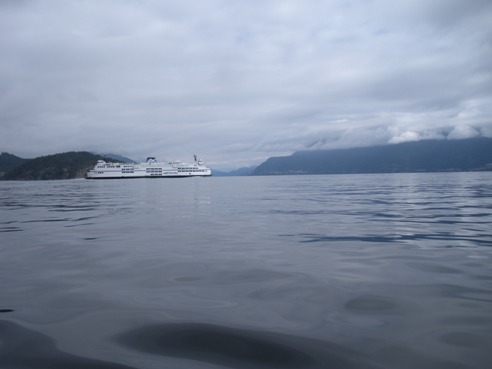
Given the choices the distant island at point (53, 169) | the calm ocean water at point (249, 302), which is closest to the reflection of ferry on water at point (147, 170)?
the distant island at point (53, 169)

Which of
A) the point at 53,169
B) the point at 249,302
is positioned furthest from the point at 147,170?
the point at 249,302

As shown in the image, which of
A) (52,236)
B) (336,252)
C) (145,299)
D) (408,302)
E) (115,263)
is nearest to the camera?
(408,302)

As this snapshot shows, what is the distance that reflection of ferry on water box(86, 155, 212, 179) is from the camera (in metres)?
141

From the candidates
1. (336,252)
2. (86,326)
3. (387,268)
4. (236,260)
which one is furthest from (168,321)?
(336,252)

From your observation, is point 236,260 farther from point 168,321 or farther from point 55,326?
point 55,326

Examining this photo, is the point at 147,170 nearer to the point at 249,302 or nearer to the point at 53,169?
the point at 53,169

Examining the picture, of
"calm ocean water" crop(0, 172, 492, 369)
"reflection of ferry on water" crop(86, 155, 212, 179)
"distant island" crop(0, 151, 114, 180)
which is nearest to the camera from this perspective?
"calm ocean water" crop(0, 172, 492, 369)

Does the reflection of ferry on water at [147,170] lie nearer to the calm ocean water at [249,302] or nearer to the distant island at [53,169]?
the distant island at [53,169]

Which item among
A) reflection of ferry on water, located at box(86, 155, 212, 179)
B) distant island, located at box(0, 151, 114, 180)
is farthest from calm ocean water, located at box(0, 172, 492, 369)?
distant island, located at box(0, 151, 114, 180)

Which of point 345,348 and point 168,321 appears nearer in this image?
point 345,348

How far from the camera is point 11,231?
39.5 feet

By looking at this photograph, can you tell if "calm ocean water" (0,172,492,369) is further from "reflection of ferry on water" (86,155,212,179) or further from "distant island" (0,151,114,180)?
"distant island" (0,151,114,180)

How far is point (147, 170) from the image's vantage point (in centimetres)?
14562

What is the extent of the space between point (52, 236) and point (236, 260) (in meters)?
6.96
